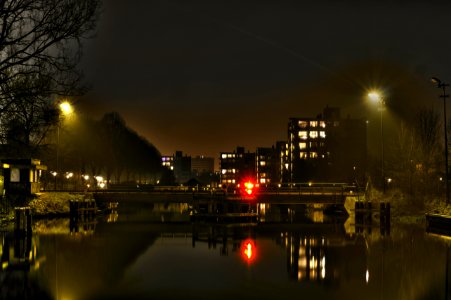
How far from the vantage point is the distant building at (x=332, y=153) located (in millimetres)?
145000

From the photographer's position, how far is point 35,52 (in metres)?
31.5

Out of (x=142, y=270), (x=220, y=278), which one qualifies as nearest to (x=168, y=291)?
(x=220, y=278)

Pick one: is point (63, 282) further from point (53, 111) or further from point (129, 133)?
point (129, 133)

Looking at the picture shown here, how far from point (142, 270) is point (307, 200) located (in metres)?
40.7

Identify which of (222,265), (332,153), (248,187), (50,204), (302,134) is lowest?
(222,265)

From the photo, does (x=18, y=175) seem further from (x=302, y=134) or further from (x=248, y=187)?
(x=302, y=134)

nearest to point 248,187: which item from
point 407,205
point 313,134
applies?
point 407,205

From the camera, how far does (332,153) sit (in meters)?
160

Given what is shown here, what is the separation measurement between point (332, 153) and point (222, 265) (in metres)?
138

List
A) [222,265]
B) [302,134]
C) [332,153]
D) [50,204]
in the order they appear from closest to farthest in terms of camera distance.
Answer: [222,265] < [50,204] < [332,153] < [302,134]

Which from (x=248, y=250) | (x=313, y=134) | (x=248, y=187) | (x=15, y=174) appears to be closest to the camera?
(x=248, y=250)

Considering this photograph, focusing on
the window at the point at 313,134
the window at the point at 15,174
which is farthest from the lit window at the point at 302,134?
the window at the point at 15,174

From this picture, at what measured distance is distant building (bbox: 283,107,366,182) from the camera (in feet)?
476

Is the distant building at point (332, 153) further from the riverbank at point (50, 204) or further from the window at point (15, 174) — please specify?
the window at point (15, 174)
